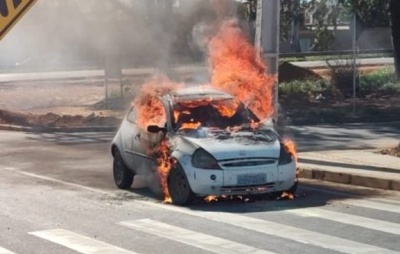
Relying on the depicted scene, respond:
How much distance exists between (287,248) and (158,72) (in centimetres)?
1816

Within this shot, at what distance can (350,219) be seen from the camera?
1127 centimetres

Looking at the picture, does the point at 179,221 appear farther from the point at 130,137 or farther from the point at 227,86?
the point at 227,86

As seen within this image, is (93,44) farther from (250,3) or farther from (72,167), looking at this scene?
(72,167)

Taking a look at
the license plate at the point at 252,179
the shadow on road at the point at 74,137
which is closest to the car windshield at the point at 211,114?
the license plate at the point at 252,179

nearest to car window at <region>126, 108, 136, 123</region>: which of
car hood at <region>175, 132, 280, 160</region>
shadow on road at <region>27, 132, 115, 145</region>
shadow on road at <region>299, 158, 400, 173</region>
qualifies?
car hood at <region>175, 132, 280, 160</region>

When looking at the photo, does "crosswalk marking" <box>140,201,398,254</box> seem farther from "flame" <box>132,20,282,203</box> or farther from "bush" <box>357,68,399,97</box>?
"bush" <box>357,68,399,97</box>

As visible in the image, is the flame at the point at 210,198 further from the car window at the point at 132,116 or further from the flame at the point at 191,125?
the car window at the point at 132,116

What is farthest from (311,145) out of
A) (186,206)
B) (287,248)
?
(287,248)

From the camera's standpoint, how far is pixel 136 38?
3073cm

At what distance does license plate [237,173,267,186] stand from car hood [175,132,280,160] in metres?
0.25

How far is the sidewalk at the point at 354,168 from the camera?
13.9 m

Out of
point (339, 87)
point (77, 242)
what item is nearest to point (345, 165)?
point (77, 242)

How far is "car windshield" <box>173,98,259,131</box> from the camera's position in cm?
1345

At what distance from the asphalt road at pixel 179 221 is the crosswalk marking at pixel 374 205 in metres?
0.01
